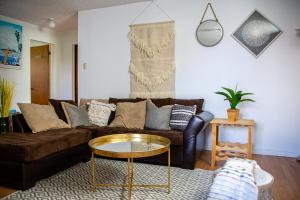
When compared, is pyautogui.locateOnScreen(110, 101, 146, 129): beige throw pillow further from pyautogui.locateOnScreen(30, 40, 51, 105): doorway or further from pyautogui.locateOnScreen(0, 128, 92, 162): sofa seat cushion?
pyautogui.locateOnScreen(30, 40, 51, 105): doorway

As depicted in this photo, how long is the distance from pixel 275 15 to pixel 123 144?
2756mm

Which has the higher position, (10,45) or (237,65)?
(10,45)

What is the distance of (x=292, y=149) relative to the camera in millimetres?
3217

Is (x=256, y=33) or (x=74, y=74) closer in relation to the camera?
(x=256, y=33)

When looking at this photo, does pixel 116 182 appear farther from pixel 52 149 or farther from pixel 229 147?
pixel 229 147

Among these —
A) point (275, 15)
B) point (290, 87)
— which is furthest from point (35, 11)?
point (290, 87)

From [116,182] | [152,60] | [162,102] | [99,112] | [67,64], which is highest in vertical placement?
[67,64]

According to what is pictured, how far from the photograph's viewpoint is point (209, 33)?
349 centimetres

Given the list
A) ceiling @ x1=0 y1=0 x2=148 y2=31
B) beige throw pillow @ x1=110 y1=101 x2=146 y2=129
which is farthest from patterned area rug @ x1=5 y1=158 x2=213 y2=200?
ceiling @ x1=0 y1=0 x2=148 y2=31

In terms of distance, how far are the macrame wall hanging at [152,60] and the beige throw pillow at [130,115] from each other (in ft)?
1.94

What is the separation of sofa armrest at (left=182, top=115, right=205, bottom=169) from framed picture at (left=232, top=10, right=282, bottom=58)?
4.82ft

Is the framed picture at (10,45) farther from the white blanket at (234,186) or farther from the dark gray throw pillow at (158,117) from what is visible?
the white blanket at (234,186)

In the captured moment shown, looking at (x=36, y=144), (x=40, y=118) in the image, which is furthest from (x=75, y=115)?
(x=36, y=144)

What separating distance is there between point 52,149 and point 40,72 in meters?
4.00
